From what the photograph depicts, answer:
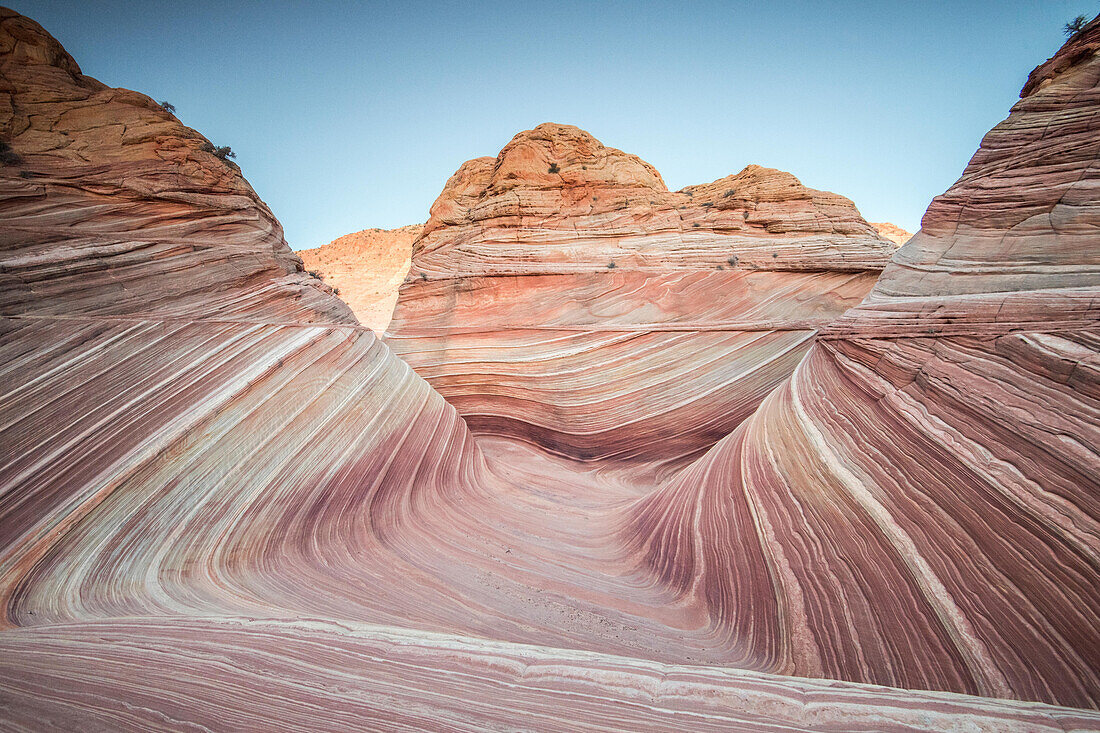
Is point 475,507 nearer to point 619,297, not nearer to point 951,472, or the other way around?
point 951,472

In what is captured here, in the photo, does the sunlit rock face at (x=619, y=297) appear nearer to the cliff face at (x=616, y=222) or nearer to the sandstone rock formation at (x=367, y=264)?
the cliff face at (x=616, y=222)

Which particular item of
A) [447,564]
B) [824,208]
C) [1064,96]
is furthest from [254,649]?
[824,208]

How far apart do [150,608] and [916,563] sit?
4.53 meters

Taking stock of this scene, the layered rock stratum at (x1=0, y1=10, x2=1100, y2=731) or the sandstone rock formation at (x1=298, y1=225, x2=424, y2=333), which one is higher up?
the sandstone rock formation at (x1=298, y1=225, x2=424, y2=333)

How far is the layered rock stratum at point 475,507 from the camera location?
1.72m

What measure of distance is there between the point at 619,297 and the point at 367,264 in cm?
2465

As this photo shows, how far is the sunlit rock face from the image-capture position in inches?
291

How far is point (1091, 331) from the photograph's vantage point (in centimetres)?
232

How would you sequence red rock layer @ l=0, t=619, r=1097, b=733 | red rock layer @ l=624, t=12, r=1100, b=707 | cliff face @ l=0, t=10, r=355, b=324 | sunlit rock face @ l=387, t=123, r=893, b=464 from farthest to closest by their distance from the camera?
sunlit rock face @ l=387, t=123, r=893, b=464, cliff face @ l=0, t=10, r=355, b=324, red rock layer @ l=624, t=12, r=1100, b=707, red rock layer @ l=0, t=619, r=1097, b=733

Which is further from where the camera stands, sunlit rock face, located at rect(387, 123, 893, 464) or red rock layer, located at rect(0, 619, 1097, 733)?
sunlit rock face, located at rect(387, 123, 893, 464)

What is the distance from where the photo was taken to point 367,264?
91.7 ft

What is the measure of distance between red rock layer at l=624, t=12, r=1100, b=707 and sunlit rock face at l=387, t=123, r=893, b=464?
3.07 m

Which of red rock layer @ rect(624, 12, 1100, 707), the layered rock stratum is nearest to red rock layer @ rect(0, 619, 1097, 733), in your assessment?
the layered rock stratum

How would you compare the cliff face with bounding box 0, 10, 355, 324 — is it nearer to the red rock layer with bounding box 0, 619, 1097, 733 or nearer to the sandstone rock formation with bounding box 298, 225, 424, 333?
the red rock layer with bounding box 0, 619, 1097, 733
